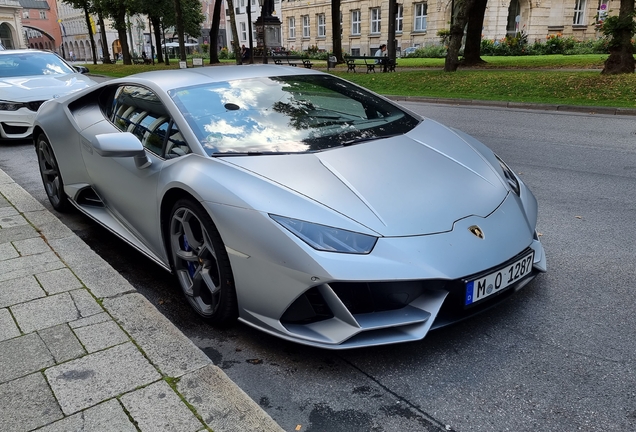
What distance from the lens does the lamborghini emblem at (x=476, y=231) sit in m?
2.56

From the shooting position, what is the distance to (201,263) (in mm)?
2904

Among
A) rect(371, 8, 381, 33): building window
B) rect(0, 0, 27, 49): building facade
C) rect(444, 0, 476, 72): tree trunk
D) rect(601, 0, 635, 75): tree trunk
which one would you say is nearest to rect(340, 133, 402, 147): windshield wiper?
rect(601, 0, 635, 75): tree trunk

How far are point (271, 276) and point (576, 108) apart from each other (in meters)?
11.6

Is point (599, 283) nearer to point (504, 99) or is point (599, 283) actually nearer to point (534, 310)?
point (534, 310)

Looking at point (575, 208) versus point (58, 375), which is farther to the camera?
point (575, 208)

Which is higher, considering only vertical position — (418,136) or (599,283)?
(418,136)

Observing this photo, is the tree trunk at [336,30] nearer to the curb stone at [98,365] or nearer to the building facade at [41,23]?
the curb stone at [98,365]

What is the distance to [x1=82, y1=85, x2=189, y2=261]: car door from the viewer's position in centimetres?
325

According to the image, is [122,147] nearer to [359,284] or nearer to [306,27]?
[359,284]

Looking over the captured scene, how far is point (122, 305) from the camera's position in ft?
9.73

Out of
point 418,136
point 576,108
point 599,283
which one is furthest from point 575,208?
point 576,108

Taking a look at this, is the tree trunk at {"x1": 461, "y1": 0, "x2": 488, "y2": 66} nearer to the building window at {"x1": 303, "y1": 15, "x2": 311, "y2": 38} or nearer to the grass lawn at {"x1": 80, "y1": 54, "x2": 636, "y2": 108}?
the grass lawn at {"x1": 80, "y1": 54, "x2": 636, "y2": 108}

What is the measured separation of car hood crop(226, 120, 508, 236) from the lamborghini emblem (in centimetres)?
8

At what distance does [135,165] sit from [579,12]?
49776 mm
